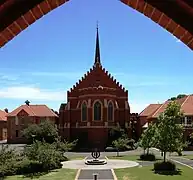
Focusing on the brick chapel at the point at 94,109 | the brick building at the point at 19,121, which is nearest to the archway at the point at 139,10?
the brick chapel at the point at 94,109

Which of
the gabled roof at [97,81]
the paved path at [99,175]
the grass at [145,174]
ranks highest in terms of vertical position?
the gabled roof at [97,81]

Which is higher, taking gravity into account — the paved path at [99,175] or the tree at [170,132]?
the tree at [170,132]

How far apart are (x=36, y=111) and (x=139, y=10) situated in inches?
2788

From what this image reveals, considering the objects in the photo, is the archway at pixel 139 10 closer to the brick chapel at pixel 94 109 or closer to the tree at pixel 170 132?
the tree at pixel 170 132

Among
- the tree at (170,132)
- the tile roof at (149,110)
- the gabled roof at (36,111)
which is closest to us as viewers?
the tree at (170,132)

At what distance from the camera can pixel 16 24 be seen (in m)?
4.08

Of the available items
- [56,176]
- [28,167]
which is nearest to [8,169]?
[28,167]

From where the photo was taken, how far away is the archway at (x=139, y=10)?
404cm

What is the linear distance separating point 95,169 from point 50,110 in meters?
47.2

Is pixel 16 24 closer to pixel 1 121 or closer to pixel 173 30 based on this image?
pixel 173 30

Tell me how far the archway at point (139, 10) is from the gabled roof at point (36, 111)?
225 feet

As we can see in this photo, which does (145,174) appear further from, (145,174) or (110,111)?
(110,111)

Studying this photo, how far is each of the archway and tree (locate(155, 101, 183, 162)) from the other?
24.2 m

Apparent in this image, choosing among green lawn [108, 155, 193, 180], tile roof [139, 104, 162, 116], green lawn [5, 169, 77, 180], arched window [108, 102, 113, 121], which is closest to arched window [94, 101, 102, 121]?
arched window [108, 102, 113, 121]
